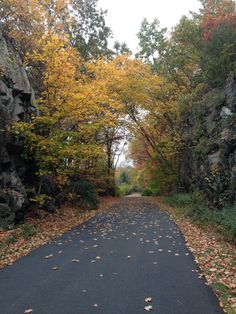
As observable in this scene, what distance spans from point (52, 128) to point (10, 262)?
6336mm

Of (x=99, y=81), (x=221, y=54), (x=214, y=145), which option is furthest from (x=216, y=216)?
(x=99, y=81)

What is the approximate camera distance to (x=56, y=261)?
21.9ft

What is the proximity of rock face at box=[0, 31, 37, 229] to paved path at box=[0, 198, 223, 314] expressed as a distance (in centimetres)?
261

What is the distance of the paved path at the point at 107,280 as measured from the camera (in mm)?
4273

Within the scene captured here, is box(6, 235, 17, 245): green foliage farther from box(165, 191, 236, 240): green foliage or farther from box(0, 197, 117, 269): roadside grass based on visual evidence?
box(165, 191, 236, 240): green foliage

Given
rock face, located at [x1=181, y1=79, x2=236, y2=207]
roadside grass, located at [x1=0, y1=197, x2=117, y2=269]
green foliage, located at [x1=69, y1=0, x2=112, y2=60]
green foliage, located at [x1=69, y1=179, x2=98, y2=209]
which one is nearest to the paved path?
roadside grass, located at [x1=0, y1=197, x2=117, y2=269]

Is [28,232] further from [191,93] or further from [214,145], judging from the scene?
[191,93]

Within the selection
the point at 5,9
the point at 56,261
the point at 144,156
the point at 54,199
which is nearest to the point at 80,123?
the point at 54,199

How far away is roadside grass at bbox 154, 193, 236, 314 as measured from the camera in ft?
16.0

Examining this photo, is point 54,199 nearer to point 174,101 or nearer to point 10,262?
point 10,262

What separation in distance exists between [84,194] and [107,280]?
13938mm

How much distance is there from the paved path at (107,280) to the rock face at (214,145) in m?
4.36

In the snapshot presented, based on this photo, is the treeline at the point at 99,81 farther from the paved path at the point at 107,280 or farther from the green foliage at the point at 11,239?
the paved path at the point at 107,280

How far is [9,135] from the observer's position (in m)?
11.0
